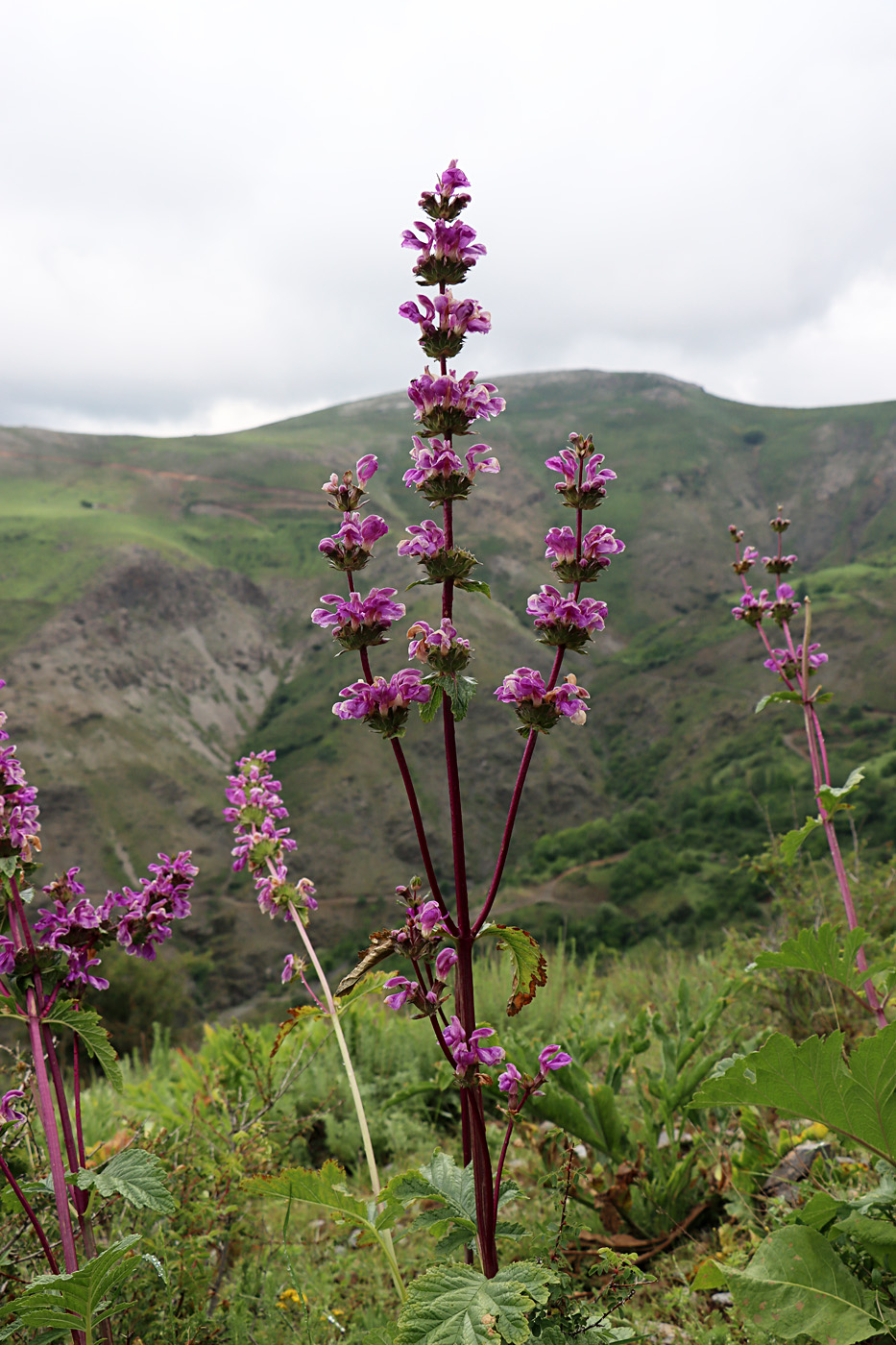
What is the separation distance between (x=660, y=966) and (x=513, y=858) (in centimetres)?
6224

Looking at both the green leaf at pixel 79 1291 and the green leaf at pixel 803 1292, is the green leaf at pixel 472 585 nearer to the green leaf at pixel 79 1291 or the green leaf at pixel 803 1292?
the green leaf at pixel 79 1291

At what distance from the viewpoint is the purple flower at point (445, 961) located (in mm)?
1501

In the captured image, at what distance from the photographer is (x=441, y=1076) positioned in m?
3.28

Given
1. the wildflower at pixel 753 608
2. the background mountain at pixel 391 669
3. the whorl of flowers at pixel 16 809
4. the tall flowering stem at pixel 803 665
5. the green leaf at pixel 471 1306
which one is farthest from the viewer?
the background mountain at pixel 391 669

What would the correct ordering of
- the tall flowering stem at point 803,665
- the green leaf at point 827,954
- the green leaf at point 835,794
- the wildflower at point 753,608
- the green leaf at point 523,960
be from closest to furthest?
the green leaf at point 523,960 → the green leaf at point 827,954 → the green leaf at point 835,794 → the tall flowering stem at point 803,665 → the wildflower at point 753,608

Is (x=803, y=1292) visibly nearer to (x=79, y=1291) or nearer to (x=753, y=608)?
(x=79, y=1291)

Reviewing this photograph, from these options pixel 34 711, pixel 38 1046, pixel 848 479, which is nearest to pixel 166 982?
pixel 38 1046

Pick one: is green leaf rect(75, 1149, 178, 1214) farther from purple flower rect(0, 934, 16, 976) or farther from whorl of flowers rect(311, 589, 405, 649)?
whorl of flowers rect(311, 589, 405, 649)

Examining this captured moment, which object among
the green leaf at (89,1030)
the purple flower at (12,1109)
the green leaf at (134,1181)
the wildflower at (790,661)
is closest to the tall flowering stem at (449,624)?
the green leaf at (134,1181)

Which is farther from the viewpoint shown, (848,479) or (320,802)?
(848,479)

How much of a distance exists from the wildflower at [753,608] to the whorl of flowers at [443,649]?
85.7 inches

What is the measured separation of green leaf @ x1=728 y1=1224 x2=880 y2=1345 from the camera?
162cm

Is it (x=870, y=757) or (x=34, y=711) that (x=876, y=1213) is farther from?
(x=34, y=711)

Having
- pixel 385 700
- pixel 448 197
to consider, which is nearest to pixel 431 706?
pixel 385 700
